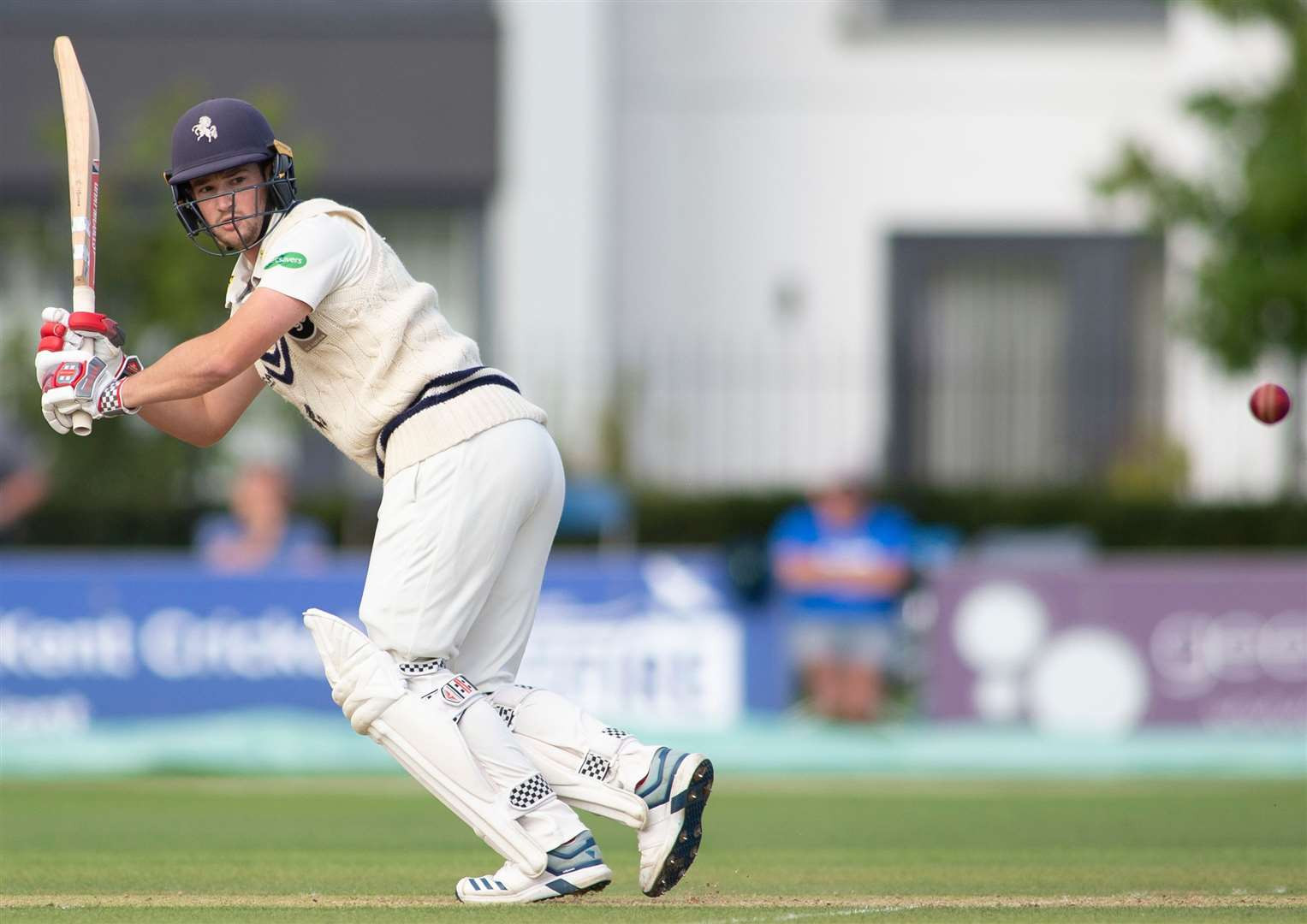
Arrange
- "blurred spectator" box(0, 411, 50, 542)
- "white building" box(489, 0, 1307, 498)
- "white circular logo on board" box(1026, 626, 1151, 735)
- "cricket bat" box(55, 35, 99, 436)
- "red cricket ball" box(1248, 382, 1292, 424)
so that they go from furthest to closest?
1. "white building" box(489, 0, 1307, 498)
2. "blurred spectator" box(0, 411, 50, 542)
3. "white circular logo on board" box(1026, 626, 1151, 735)
4. "red cricket ball" box(1248, 382, 1292, 424)
5. "cricket bat" box(55, 35, 99, 436)

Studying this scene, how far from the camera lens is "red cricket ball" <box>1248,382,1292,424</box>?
5.62 meters

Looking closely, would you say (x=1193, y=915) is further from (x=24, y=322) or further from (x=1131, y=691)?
(x=24, y=322)

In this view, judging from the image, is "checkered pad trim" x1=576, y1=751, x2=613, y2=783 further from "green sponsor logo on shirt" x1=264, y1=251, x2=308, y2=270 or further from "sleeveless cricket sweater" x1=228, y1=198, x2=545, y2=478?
"green sponsor logo on shirt" x1=264, y1=251, x2=308, y2=270

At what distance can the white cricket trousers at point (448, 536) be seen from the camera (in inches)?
188

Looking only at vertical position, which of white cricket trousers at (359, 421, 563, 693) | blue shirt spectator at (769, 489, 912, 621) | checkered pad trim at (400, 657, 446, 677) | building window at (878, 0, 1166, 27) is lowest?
blue shirt spectator at (769, 489, 912, 621)

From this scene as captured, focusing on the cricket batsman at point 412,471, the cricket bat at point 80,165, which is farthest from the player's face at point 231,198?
the cricket bat at point 80,165

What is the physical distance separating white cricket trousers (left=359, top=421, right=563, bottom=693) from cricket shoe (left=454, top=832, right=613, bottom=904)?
55 cm

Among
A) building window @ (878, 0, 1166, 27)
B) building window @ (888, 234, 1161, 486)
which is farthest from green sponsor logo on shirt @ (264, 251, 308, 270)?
building window @ (878, 0, 1166, 27)

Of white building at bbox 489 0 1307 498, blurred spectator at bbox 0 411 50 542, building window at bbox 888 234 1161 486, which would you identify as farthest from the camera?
building window at bbox 888 234 1161 486

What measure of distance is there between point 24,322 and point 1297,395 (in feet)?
31.0

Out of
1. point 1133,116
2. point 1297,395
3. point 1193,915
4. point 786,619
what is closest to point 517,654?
point 1193,915

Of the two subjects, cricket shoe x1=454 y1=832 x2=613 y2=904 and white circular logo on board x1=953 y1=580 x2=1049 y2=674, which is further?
white circular logo on board x1=953 y1=580 x2=1049 y2=674

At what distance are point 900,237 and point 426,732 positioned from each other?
43.3ft

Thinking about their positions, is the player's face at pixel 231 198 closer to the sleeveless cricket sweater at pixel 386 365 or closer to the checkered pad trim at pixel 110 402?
the sleeveless cricket sweater at pixel 386 365
